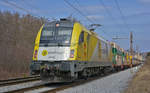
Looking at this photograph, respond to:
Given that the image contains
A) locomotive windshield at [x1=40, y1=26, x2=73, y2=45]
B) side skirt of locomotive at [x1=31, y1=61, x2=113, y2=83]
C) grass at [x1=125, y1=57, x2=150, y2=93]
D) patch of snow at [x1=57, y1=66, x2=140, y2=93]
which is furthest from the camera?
locomotive windshield at [x1=40, y1=26, x2=73, y2=45]

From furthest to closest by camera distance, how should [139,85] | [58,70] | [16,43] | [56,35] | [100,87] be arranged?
1. [16,43]
2. [56,35]
3. [100,87]
4. [139,85]
5. [58,70]

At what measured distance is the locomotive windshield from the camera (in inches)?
478

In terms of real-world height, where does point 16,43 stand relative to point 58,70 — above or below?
above

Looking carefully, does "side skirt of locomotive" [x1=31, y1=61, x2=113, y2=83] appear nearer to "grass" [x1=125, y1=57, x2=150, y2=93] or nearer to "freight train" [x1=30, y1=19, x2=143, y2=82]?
"freight train" [x1=30, y1=19, x2=143, y2=82]

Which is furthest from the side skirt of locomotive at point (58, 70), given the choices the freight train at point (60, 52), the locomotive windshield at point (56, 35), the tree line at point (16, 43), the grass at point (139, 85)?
the tree line at point (16, 43)

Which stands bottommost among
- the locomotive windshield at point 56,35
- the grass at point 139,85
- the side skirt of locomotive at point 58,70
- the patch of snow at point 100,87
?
the patch of snow at point 100,87

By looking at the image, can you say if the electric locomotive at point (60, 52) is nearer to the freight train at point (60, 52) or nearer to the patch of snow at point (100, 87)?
the freight train at point (60, 52)

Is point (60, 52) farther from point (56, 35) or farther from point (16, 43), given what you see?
point (16, 43)

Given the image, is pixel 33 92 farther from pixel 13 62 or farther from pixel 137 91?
pixel 13 62

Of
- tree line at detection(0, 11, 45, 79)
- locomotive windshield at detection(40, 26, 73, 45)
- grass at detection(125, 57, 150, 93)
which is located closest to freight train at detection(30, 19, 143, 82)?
locomotive windshield at detection(40, 26, 73, 45)

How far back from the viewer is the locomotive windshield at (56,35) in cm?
1214

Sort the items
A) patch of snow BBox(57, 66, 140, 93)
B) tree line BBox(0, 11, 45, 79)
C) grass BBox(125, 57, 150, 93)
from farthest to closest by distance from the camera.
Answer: tree line BBox(0, 11, 45, 79), patch of snow BBox(57, 66, 140, 93), grass BBox(125, 57, 150, 93)

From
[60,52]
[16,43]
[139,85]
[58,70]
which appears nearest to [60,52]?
[60,52]

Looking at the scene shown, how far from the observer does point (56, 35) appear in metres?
12.5
